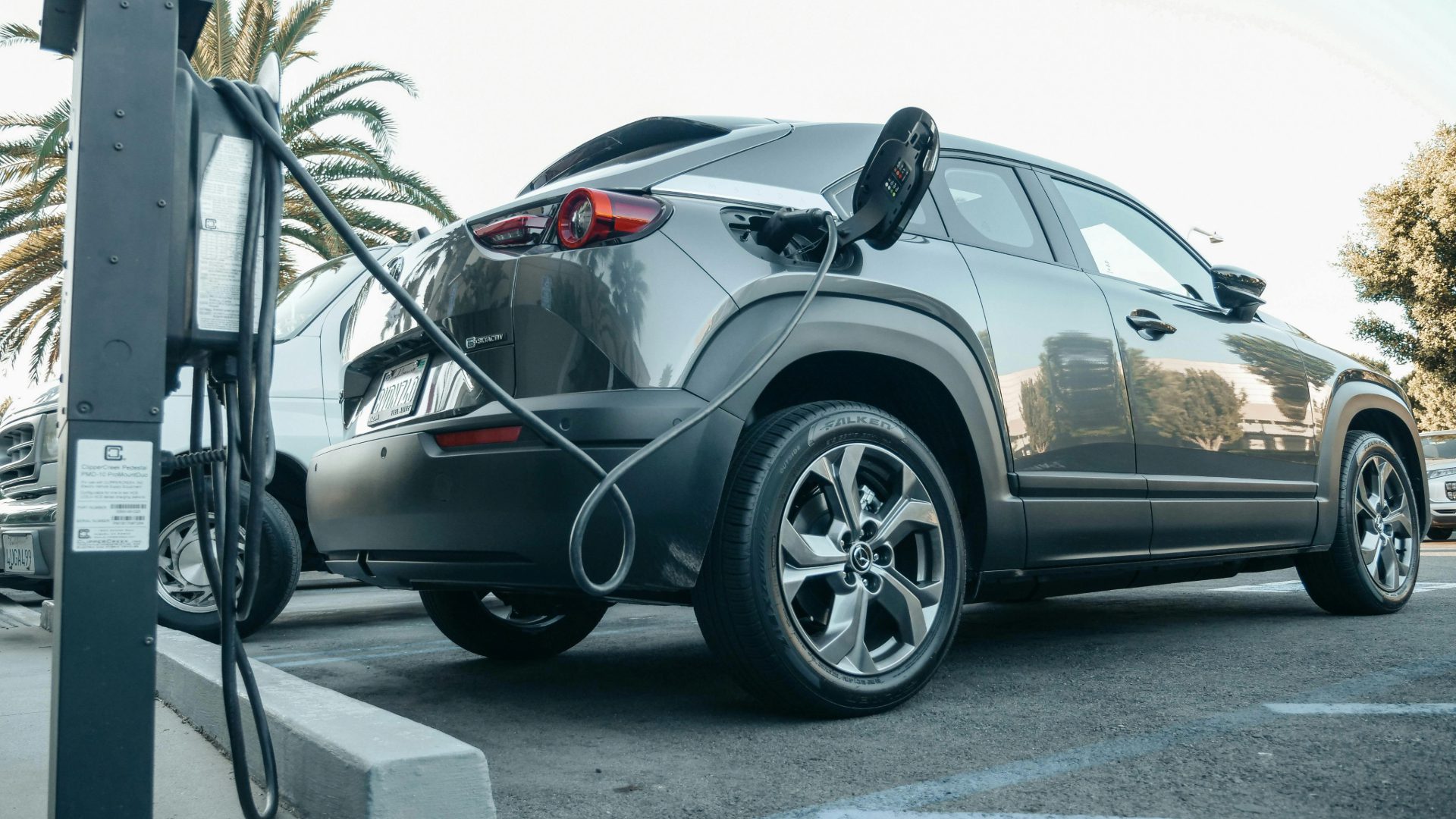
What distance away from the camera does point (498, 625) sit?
3.93 meters

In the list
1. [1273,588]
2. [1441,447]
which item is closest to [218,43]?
[1273,588]

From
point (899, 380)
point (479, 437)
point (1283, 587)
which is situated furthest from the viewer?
point (1283, 587)

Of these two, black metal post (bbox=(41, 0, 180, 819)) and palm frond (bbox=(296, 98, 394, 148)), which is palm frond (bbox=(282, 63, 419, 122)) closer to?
palm frond (bbox=(296, 98, 394, 148))

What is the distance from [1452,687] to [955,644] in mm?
1653

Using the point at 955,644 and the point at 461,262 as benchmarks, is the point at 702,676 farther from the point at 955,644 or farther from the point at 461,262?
the point at 461,262

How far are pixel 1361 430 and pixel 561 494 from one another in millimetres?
4130

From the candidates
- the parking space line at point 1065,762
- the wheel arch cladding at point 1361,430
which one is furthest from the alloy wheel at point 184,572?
the wheel arch cladding at point 1361,430

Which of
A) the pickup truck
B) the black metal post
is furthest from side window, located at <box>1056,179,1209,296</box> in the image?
the black metal post

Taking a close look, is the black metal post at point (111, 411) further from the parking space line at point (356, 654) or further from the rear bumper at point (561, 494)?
the parking space line at point (356, 654)

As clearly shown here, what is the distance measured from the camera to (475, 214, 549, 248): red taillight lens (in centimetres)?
269

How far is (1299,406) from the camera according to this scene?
14.7 feet

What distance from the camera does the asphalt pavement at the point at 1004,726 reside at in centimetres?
212

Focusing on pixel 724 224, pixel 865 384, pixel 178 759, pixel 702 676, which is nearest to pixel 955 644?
pixel 702 676

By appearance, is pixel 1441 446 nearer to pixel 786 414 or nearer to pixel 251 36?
pixel 786 414
